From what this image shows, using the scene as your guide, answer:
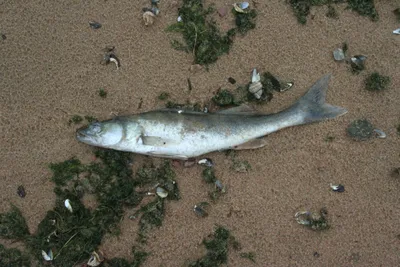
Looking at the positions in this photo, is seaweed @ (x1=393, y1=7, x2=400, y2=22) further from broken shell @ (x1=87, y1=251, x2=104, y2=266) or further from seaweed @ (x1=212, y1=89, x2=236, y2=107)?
broken shell @ (x1=87, y1=251, x2=104, y2=266)

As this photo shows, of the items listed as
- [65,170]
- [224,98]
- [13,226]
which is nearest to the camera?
[13,226]

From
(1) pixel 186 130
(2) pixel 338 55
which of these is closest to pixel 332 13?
(2) pixel 338 55

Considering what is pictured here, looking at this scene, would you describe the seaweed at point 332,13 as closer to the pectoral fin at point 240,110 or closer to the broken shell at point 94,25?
the pectoral fin at point 240,110

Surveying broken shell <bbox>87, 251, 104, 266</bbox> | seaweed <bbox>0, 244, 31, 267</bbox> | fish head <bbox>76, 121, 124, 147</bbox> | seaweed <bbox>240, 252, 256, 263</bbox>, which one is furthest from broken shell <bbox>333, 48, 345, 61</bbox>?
seaweed <bbox>0, 244, 31, 267</bbox>

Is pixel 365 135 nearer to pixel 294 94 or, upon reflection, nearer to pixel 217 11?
pixel 294 94

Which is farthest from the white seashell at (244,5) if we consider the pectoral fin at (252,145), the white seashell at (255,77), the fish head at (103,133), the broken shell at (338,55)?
the fish head at (103,133)

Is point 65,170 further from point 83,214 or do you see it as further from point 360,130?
point 360,130

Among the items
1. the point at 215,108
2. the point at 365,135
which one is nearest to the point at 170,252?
the point at 215,108
